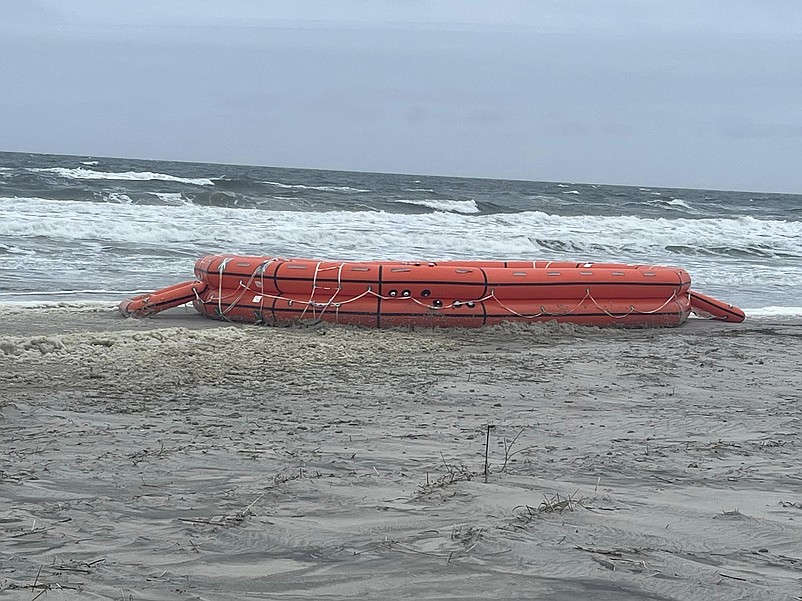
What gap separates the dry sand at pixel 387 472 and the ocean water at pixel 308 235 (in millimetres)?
4247

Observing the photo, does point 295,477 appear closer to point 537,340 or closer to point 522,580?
point 522,580

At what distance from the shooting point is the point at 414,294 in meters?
7.57

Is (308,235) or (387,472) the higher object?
(308,235)

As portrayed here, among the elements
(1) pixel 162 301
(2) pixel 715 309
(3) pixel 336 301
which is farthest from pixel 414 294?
(2) pixel 715 309

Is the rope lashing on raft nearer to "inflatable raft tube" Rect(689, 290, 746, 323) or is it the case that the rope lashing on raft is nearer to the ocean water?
"inflatable raft tube" Rect(689, 290, 746, 323)

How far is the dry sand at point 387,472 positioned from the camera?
8.18 ft

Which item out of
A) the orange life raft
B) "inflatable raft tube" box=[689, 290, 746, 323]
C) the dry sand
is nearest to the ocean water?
"inflatable raft tube" box=[689, 290, 746, 323]

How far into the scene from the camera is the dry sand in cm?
249

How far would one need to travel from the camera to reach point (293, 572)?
2504 millimetres

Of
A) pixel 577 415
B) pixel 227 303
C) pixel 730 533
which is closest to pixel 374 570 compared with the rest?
pixel 730 533

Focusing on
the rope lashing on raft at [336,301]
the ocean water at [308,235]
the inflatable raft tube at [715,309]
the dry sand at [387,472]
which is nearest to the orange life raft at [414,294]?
the rope lashing on raft at [336,301]

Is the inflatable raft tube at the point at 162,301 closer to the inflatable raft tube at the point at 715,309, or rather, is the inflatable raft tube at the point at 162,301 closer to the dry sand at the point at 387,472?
the dry sand at the point at 387,472

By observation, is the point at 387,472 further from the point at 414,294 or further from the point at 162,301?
the point at 162,301

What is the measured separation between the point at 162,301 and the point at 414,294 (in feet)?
7.06
